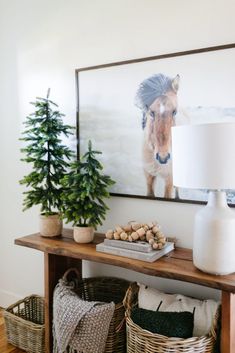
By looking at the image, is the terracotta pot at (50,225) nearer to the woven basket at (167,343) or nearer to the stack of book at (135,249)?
the stack of book at (135,249)

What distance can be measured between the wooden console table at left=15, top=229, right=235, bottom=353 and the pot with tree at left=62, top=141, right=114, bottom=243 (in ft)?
0.32

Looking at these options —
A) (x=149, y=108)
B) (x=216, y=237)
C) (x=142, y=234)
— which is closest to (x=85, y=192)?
(x=142, y=234)

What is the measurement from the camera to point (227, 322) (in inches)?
52.2

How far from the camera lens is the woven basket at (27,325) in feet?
6.64

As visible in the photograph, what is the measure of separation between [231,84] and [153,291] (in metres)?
1.17

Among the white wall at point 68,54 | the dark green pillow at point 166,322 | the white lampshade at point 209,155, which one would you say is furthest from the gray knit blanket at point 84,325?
the white lampshade at point 209,155

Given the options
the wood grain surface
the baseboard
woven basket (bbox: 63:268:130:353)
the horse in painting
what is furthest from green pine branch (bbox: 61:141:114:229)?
the baseboard

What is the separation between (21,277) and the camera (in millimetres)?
2586

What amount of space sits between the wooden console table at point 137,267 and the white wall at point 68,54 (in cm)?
25

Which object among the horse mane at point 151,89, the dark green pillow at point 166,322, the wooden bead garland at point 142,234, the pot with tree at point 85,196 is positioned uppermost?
the horse mane at point 151,89

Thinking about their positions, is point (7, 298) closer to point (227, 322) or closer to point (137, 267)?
point (137, 267)

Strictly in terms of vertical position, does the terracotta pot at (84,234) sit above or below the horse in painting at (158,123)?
below

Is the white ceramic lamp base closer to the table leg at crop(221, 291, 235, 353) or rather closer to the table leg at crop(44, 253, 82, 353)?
the table leg at crop(221, 291, 235, 353)

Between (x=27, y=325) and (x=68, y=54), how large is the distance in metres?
1.85
